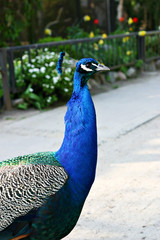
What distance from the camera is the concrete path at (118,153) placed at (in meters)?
3.21

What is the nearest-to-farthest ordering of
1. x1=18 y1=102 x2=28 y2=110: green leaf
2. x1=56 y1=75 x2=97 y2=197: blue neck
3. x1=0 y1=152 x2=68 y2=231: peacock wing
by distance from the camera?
x1=0 y1=152 x2=68 y2=231: peacock wing, x1=56 y1=75 x2=97 y2=197: blue neck, x1=18 y1=102 x2=28 y2=110: green leaf

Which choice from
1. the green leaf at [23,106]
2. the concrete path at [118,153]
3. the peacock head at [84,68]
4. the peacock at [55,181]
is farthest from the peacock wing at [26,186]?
the green leaf at [23,106]

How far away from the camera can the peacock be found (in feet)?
7.26

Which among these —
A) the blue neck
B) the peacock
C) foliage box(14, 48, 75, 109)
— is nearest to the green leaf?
foliage box(14, 48, 75, 109)

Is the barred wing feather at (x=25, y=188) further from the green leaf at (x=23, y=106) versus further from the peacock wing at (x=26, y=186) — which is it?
the green leaf at (x=23, y=106)

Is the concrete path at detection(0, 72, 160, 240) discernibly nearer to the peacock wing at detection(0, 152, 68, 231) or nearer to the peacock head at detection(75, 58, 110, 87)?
the peacock wing at detection(0, 152, 68, 231)

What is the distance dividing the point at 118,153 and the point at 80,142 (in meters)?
2.57

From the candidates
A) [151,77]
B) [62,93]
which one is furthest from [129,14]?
[62,93]

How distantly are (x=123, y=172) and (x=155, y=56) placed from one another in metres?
7.98

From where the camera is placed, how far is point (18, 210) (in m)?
2.19

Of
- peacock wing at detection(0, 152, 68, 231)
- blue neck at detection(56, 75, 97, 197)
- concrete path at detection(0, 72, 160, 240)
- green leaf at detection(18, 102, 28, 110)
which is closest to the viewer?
peacock wing at detection(0, 152, 68, 231)

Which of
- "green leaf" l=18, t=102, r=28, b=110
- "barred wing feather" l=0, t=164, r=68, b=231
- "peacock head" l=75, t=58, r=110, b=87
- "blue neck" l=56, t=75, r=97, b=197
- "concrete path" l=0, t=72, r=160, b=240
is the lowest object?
"concrete path" l=0, t=72, r=160, b=240

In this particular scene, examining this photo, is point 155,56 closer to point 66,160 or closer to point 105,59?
point 105,59

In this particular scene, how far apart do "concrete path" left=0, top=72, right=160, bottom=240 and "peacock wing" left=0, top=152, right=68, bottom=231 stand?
0.95 m
